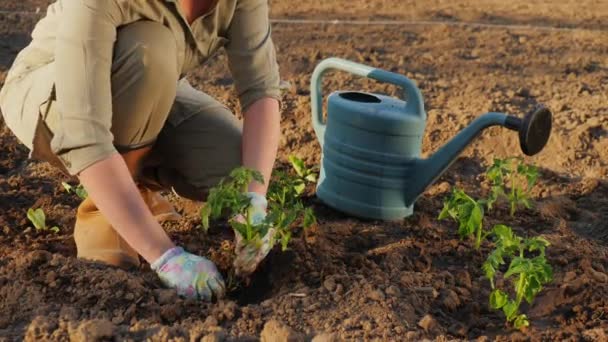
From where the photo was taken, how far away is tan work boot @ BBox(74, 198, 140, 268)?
9.52ft

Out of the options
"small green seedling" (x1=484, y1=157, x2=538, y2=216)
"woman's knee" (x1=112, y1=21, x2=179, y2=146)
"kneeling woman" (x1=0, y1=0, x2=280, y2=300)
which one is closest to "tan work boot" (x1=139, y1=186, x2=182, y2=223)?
"kneeling woman" (x1=0, y1=0, x2=280, y2=300)

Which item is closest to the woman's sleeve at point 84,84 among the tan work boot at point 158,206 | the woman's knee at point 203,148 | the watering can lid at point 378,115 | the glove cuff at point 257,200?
the glove cuff at point 257,200

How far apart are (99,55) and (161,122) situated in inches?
16.3

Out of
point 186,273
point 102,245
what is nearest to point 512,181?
point 186,273

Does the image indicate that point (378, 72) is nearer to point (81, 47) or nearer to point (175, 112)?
point (175, 112)

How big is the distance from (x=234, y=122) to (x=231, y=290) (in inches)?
26.2

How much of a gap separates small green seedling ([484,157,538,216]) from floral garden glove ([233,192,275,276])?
28.0 inches

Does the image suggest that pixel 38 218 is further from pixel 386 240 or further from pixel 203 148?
pixel 386 240

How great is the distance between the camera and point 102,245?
9.61ft

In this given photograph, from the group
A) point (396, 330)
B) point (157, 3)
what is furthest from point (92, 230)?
point (396, 330)

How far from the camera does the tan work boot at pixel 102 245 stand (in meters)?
2.90

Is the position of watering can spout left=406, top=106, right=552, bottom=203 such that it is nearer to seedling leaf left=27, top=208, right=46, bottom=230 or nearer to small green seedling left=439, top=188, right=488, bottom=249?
small green seedling left=439, top=188, right=488, bottom=249

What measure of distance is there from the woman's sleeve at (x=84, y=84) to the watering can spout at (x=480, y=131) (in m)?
1.13

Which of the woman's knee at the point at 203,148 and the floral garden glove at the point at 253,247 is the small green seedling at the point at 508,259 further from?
the woman's knee at the point at 203,148
